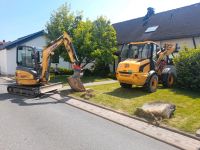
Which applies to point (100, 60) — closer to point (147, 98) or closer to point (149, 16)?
point (149, 16)

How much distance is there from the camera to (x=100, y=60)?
2306cm

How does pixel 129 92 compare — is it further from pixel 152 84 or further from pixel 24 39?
pixel 24 39

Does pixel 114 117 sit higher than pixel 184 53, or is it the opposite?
pixel 184 53

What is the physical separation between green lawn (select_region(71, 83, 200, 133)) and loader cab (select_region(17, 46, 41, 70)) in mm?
2941

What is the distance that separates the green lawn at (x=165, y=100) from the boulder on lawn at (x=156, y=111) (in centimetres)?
25

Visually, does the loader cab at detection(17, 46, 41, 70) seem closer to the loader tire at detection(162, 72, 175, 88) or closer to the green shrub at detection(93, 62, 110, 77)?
the loader tire at detection(162, 72, 175, 88)

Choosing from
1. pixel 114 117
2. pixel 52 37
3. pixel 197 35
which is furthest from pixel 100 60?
pixel 114 117

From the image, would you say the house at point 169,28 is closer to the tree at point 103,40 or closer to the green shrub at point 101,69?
the tree at point 103,40

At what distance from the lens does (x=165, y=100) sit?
11867 mm

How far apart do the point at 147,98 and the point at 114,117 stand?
11.0 ft

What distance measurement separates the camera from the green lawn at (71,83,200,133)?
855cm

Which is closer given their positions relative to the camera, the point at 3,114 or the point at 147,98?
the point at 3,114

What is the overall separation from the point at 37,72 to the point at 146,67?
5.90 metres

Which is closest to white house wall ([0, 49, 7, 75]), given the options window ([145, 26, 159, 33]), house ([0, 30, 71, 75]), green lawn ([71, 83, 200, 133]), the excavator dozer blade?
house ([0, 30, 71, 75])
